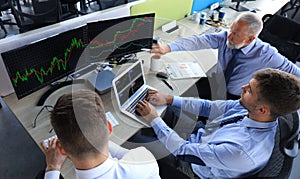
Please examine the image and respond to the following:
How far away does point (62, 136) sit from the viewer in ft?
2.63

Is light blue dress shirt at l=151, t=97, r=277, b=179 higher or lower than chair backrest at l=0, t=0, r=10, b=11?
lower

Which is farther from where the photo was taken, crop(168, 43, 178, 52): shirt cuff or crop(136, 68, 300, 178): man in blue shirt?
crop(168, 43, 178, 52): shirt cuff

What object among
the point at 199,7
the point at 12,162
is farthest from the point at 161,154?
the point at 199,7

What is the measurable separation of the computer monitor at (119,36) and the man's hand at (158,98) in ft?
1.37

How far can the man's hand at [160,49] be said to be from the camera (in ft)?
6.15

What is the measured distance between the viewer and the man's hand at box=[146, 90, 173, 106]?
4.75ft

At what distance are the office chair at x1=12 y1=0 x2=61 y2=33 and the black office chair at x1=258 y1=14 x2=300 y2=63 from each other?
246 cm

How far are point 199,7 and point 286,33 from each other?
3.51ft

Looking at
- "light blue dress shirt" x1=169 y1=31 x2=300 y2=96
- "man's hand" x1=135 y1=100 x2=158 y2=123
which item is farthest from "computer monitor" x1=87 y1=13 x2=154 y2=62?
"man's hand" x1=135 y1=100 x2=158 y2=123

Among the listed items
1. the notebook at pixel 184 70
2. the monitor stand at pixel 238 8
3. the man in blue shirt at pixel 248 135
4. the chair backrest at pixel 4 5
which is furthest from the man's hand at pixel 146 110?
the chair backrest at pixel 4 5

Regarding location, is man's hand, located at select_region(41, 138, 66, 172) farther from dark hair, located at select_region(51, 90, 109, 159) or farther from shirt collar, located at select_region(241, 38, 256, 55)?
shirt collar, located at select_region(241, 38, 256, 55)

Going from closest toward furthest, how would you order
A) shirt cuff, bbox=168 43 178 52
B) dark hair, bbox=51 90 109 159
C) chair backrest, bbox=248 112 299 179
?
dark hair, bbox=51 90 109 159 < chair backrest, bbox=248 112 299 179 < shirt cuff, bbox=168 43 178 52

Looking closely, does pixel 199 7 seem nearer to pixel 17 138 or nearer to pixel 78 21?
pixel 78 21

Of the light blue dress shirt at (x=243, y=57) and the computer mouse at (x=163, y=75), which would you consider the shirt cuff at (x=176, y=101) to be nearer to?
the computer mouse at (x=163, y=75)
